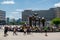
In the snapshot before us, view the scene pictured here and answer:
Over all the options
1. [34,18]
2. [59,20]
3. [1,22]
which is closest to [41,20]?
[34,18]

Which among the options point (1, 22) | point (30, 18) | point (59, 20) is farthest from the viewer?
point (1, 22)

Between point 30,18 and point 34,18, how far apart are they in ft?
3.96

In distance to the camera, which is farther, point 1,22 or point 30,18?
point 1,22

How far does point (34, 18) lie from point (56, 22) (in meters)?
69.6

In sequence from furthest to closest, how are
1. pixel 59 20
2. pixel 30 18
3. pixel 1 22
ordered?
pixel 1 22 → pixel 59 20 → pixel 30 18

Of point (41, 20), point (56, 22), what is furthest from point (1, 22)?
point (41, 20)

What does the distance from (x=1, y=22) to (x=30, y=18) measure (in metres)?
134

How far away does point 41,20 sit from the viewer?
2274 inches

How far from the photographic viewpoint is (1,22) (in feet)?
610

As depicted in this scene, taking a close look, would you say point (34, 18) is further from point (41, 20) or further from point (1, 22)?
point (1, 22)

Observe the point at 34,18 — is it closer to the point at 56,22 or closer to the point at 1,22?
the point at 56,22

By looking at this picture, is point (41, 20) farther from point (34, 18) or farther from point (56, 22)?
point (56, 22)

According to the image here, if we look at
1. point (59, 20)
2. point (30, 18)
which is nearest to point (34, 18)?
point (30, 18)

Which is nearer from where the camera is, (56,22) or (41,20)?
(41,20)
